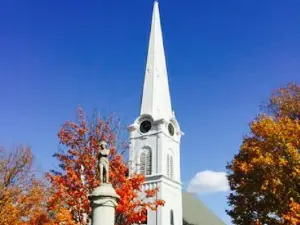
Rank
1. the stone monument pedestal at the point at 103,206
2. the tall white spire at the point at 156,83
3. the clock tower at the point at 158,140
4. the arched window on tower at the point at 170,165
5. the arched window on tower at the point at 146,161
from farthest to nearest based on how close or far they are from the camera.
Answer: the tall white spire at the point at 156,83, the arched window on tower at the point at 170,165, the arched window on tower at the point at 146,161, the clock tower at the point at 158,140, the stone monument pedestal at the point at 103,206

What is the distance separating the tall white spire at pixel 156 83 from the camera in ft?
159

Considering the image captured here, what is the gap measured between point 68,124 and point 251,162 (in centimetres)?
1085

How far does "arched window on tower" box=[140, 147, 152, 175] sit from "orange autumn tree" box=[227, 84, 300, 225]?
21750 mm

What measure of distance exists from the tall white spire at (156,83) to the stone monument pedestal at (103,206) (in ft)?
110

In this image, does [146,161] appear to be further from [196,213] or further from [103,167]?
[103,167]

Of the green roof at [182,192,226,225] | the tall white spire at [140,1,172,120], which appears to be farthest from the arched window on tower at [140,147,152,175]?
the green roof at [182,192,226,225]

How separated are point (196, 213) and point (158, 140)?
47.8 feet

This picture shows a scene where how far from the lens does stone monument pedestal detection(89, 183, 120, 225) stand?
13789mm

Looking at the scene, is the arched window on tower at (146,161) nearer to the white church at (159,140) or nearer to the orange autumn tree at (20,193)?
the white church at (159,140)

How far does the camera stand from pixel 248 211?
75.8 ft

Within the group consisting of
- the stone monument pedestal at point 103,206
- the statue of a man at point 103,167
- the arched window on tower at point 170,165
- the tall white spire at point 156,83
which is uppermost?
the tall white spire at point 156,83

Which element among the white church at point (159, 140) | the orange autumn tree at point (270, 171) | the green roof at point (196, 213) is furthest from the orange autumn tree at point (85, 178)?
the green roof at point (196, 213)

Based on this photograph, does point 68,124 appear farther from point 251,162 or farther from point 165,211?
point 165,211

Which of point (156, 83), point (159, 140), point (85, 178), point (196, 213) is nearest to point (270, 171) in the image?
point (85, 178)
